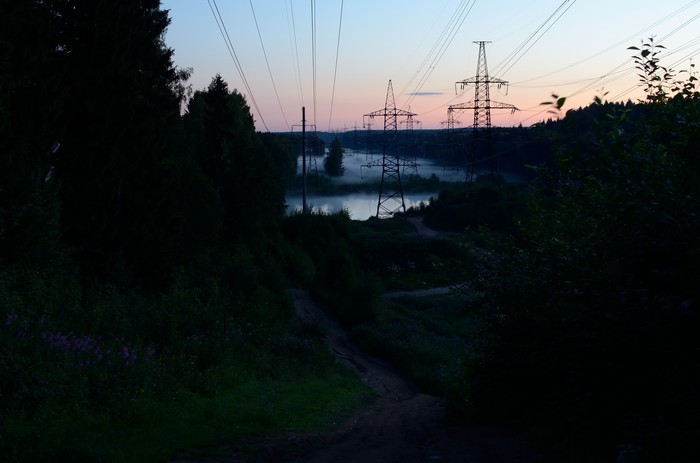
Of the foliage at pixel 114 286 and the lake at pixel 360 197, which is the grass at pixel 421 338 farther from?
the lake at pixel 360 197

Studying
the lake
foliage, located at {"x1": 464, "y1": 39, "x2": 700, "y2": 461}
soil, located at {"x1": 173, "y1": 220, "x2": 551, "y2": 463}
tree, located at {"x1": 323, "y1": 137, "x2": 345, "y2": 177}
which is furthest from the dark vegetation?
tree, located at {"x1": 323, "y1": 137, "x2": 345, "y2": 177}

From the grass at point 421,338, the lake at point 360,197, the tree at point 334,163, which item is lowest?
the grass at point 421,338

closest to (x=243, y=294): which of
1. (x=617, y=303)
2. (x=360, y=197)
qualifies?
(x=617, y=303)

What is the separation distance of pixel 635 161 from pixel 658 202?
1.06 meters

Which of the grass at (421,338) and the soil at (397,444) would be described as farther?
the grass at (421,338)

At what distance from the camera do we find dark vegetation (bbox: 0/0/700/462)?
7.75 m

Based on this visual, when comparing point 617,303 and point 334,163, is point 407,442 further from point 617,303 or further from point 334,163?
point 334,163

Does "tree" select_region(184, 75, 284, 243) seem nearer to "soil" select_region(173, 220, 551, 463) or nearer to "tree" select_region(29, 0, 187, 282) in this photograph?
"tree" select_region(29, 0, 187, 282)

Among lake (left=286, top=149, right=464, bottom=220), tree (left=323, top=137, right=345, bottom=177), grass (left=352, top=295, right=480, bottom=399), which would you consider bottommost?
grass (left=352, top=295, right=480, bottom=399)

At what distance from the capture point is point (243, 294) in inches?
1164

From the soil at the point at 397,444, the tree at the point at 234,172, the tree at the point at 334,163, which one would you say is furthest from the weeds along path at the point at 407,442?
the tree at the point at 334,163

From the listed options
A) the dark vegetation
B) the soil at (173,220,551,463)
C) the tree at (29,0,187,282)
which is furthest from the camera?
the tree at (29,0,187,282)

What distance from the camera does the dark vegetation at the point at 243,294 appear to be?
7754 millimetres

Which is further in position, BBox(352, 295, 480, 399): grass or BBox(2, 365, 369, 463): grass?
BBox(352, 295, 480, 399): grass
